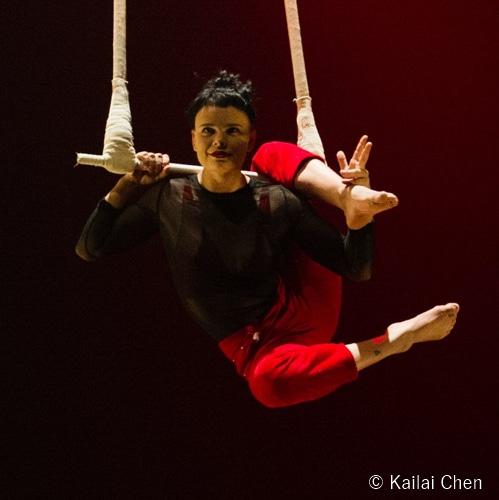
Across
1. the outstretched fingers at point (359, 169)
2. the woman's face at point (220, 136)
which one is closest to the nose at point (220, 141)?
the woman's face at point (220, 136)

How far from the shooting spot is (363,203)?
3.92 feet

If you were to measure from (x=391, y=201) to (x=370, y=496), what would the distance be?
3.93 ft

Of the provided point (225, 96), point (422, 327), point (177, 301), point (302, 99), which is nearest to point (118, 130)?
point (225, 96)

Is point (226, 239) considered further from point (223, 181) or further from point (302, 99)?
point (302, 99)

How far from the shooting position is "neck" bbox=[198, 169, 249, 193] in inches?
54.1

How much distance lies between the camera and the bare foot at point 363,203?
1.16 m

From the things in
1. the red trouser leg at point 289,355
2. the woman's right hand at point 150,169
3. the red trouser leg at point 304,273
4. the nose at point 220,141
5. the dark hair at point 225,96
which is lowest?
the red trouser leg at point 289,355

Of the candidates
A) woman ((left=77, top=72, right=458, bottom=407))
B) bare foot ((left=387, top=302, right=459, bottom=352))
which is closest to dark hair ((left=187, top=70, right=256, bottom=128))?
woman ((left=77, top=72, right=458, bottom=407))

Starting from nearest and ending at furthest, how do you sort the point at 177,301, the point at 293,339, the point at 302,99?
the point at 293,339, the point at 302,99, the point at 177,301

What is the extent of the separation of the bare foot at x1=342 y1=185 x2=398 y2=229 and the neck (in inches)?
8.7

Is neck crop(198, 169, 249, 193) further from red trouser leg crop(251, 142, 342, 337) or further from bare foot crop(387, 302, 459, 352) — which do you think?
bare foot crop(387, 302, 459, 352)

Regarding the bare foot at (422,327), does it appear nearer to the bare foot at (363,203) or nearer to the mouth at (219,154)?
the bare foot at (363,203)

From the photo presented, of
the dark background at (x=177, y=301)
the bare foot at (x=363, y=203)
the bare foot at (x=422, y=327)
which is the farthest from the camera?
the dark background at (x=177, y=301)

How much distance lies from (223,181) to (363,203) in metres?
0.29
